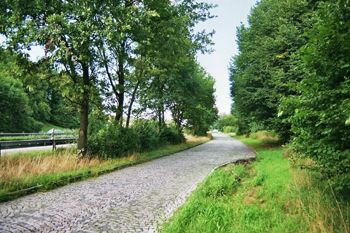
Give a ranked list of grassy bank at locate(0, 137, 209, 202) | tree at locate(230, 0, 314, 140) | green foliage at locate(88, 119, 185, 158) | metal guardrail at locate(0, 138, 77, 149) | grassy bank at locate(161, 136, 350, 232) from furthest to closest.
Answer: metal guardrail at locate(0, 138, 77, 149) → tree at locate(230, 0, 314, 140) → green foliage at locate(88, 119, 185, 158) → grassy bank at locate(0, 137, 209, 202) → grassy bank at locate(161, 136, 350, 232)

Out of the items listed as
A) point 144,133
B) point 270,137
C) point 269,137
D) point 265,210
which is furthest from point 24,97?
point 265,210

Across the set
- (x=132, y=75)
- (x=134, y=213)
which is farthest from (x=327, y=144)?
(x=132, y=75)

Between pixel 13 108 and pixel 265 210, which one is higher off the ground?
pixel 13 108

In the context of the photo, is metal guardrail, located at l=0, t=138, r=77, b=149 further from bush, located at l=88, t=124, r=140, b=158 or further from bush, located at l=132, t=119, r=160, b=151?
bush, located at l=132, t=119, r=160, b=151

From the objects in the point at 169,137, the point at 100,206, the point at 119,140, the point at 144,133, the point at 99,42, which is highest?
the point at 99,42

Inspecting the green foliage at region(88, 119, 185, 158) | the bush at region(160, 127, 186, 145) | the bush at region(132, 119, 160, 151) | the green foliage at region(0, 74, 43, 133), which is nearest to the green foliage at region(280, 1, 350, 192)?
the green foliage at region(88, 119, 185, 158)

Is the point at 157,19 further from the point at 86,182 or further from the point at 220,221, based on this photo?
the point at 220,221

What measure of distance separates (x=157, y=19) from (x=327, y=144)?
10468 millimetres

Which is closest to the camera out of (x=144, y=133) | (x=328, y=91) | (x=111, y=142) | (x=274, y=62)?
(x=328, y=91)

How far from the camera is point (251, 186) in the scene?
6.80 meters

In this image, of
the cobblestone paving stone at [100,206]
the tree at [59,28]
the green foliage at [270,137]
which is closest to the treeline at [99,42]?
the tree at [59,28]

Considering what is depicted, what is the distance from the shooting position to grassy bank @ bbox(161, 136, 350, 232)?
146 inches

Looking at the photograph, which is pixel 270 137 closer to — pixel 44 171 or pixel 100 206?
pixel 44 171

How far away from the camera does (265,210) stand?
14.9ft
